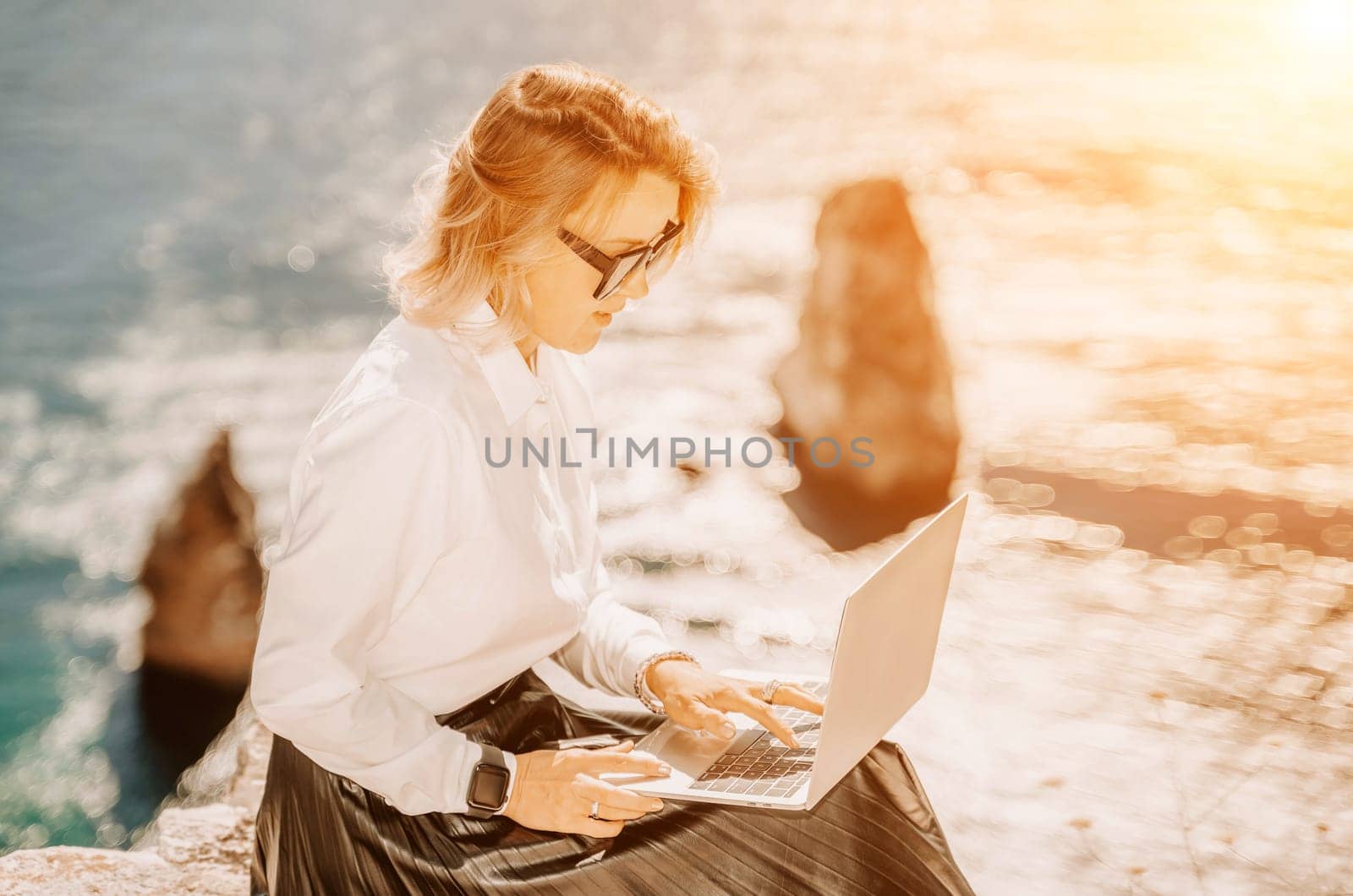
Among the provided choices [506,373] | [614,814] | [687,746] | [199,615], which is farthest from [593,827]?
[199,615]

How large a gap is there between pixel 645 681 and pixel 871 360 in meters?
2.45

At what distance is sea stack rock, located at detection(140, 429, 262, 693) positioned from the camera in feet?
8.71

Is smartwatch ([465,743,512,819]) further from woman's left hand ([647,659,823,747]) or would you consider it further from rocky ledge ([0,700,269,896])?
rocky ledge ([0,700,269,896])

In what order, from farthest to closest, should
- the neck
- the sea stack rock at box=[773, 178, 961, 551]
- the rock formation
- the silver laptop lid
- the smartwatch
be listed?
the sea stack rock at box=[773, 178, 961, 551] → the rock formation → the neck → the smartwatch → the silver laptop lid

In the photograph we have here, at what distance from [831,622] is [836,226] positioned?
1370 mm

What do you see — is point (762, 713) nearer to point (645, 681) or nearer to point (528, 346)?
point (645, 681)

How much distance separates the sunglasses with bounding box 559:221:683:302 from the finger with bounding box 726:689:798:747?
0.43 m

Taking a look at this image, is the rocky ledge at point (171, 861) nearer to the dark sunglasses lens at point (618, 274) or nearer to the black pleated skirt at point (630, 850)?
the black pleated skirt at point (630, 850)

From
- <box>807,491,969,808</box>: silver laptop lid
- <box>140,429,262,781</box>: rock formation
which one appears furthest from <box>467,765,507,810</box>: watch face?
<box>140,429,262,781</box>: rock formation

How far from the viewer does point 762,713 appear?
115 centimetres

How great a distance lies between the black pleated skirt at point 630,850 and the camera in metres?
1.02

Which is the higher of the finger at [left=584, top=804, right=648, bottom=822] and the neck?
the neck

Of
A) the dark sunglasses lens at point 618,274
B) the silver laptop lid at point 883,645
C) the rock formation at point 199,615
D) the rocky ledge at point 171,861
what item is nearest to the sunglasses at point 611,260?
the dark sunglasses lens at point 618,274

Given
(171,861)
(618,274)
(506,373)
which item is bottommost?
(171,861)
